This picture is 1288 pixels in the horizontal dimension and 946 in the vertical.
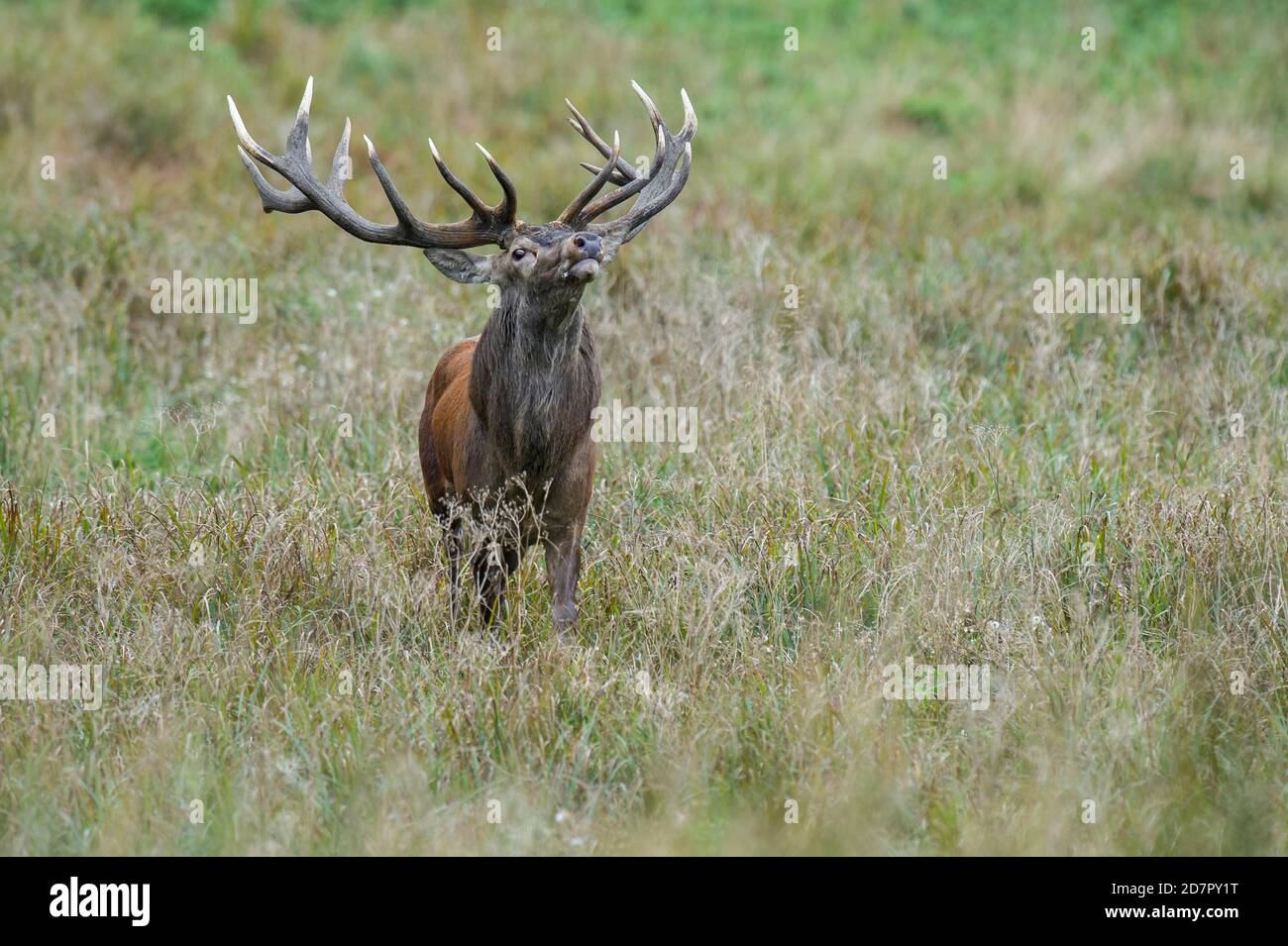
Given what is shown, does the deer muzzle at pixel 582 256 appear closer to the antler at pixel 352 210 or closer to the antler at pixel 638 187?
the antler at pixel 638 187

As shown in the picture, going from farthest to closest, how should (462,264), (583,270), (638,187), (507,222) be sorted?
1. (638,187)
2. (462,264)
3. (507,222)
4. (583,270)

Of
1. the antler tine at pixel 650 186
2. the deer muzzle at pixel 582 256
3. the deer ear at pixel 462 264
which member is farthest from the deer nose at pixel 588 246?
the deer ear at pixel 462 264

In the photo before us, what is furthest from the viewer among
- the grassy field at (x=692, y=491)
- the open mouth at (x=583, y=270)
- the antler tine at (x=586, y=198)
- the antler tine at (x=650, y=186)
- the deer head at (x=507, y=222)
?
the antler tine at (x=650, y=186)

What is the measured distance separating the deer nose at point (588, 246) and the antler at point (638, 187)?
34cm

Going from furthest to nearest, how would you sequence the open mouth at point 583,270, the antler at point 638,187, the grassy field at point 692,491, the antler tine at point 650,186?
the antler tine at point 650,186 < the antler at point 638,187 < the open mouth at point 583,270 < the grassy field at point 692,491

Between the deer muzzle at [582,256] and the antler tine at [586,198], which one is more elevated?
the antler tine at [586,198]

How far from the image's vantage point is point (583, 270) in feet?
17.4

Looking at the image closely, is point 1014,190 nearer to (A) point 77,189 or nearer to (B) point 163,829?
(A) point 77,189

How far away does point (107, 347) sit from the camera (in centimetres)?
865

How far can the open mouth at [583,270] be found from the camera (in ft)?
17.3

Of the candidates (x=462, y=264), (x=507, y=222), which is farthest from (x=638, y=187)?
(x=462, y=264)

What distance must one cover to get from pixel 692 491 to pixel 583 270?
1.54 m

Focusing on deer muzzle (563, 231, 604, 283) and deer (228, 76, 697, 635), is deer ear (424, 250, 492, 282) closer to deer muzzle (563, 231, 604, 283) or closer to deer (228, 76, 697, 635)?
deer (228, 76, 697, 635)

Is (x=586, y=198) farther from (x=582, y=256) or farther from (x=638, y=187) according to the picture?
(x=638, y=187)
